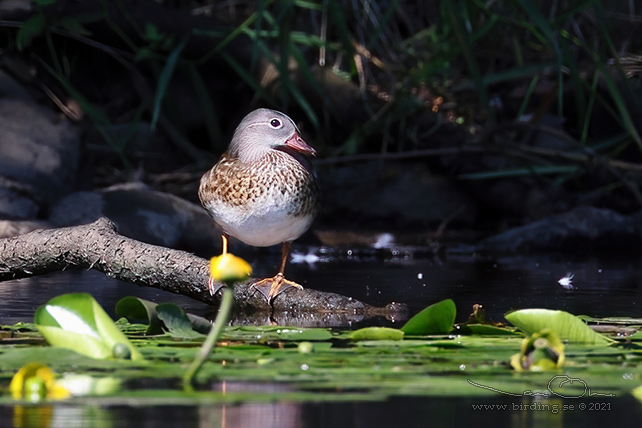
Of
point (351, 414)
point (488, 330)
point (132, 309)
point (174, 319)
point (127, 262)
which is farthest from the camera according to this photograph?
point (127, 262)

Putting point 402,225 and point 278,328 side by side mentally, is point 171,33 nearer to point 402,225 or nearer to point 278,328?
point 402,225

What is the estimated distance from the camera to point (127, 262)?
4.35m

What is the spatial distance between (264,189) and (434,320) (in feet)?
5.02

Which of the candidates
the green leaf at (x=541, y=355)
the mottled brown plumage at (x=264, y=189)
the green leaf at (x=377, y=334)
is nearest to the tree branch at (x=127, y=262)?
the mottled brown plumage at (x=264, y=189)

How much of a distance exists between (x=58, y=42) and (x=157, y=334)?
6.63m

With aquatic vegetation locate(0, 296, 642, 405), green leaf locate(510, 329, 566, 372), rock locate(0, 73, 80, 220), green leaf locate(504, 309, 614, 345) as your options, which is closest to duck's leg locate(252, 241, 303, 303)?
aquatic vegetation locate(0, 296, 642, 405)

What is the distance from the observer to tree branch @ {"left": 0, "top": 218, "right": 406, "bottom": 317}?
434cm

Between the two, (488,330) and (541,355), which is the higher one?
(488,330)

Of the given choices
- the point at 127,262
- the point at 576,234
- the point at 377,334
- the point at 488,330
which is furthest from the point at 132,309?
the point at 576,234

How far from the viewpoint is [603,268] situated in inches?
263

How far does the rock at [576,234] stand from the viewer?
8000mm

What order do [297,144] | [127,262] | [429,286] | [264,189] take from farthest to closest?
[429,286]
[297,144]
[264,189]
[127,262]

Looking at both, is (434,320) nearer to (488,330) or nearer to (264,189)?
(488,330)

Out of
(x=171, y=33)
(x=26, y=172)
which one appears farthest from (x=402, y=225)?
(x=26, y=172)
